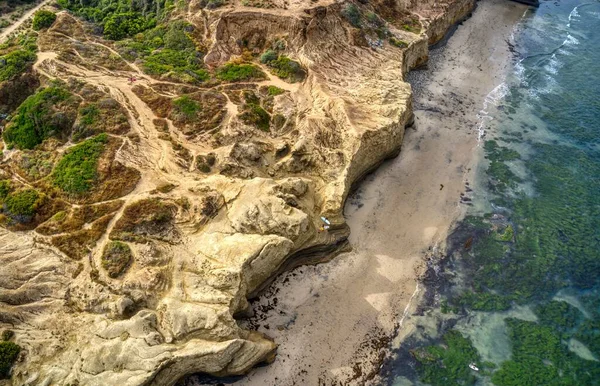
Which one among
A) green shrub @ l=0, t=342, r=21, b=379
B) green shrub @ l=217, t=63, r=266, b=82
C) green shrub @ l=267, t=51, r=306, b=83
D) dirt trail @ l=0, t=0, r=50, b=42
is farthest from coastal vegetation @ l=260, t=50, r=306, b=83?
green shrub @ l=0, t=342, r=21, b=379

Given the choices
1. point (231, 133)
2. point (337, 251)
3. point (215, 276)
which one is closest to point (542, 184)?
point (337, 251)

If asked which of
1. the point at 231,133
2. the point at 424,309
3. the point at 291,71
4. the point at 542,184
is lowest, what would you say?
the point at 424,309

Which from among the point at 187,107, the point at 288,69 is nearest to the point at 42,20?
the point at 187,107

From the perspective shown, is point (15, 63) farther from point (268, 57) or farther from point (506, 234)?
point (506, 234)

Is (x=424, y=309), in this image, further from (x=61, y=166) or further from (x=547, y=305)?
(x=61, y=166)

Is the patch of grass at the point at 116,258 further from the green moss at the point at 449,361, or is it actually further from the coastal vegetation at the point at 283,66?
the coastal vegetation at the point at 283,66

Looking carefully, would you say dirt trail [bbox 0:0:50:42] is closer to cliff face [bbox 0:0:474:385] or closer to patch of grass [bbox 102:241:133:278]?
cliff face [bbox 0:0:474:385]
